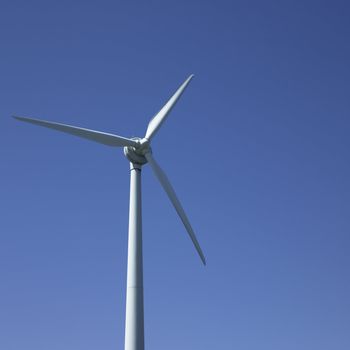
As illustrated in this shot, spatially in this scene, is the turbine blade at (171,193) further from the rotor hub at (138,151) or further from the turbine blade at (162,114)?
the turbine blade at (162,114)

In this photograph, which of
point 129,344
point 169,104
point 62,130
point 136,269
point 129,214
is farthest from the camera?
point 169,104

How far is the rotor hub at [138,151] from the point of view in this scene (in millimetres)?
31109

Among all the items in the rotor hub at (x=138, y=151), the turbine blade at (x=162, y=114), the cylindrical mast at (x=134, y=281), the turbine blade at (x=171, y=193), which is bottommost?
the cylindrical mast at (x=134, y=281)

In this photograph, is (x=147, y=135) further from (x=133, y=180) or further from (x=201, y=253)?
(x=201, y=253)

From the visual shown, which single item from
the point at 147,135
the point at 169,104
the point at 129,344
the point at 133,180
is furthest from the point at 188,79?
the point at 129,344

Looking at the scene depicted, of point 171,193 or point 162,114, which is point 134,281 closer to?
point 171,193

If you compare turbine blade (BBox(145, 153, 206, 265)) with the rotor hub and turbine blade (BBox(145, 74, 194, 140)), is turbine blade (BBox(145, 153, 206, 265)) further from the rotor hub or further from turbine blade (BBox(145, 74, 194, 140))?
turbine blade (BBox(145, 74, 194, 140))

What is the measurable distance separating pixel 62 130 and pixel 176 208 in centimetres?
884

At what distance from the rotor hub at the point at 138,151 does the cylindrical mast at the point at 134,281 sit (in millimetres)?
1858

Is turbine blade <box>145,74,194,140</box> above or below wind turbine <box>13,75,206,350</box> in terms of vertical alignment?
above

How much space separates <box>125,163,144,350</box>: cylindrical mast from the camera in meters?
25.3

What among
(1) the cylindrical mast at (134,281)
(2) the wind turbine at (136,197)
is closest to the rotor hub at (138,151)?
(2) the wind turbine at (136,197)


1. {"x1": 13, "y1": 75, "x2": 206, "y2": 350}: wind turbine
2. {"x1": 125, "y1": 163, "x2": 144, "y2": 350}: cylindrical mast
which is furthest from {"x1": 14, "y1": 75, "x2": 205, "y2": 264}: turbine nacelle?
{"x1": 125, "y1": 163, "x2": 144, "y2": 350}: cylindrical mast

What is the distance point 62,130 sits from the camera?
30828mm
